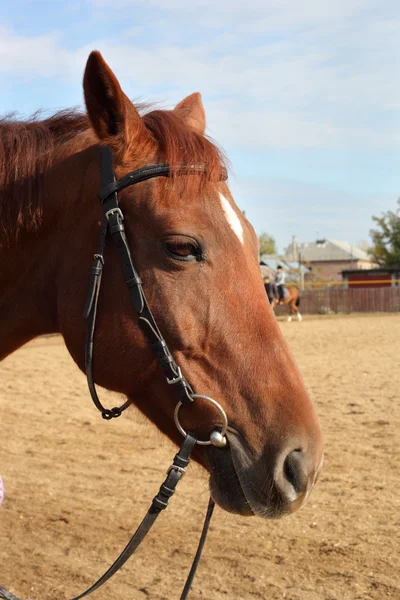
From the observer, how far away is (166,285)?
242 centimetres

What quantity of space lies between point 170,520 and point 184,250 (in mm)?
3713

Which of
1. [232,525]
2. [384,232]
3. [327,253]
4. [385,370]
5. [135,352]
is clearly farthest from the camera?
[327,253]

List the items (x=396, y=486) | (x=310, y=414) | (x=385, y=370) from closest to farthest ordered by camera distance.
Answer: (x=310, y=414), (x=396, y=486), (x=385, y=370)

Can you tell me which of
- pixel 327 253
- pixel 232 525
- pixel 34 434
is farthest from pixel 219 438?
pixel 327 253

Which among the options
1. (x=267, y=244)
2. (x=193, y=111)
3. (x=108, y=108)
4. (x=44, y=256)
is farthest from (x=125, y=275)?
(x=267, y=244)

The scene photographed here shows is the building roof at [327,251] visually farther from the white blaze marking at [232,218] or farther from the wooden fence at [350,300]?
the white blaze marking at [232,218]

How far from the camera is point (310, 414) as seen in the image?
2289 mm

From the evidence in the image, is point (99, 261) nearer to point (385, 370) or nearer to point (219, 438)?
point (219, 438)

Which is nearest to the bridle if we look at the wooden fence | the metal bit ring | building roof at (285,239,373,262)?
the metal bit ring

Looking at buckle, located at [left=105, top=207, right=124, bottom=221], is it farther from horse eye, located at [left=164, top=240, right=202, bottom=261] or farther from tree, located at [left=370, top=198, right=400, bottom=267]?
tree, located at [left=370, top=198, right=400, bottom=267]

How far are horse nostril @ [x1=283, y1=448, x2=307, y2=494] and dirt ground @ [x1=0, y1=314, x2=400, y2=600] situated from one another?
78cm

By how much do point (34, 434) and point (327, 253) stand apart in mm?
92128

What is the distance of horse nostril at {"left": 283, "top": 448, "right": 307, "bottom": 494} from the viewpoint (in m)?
2.22

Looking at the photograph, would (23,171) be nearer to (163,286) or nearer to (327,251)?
(163,286)
